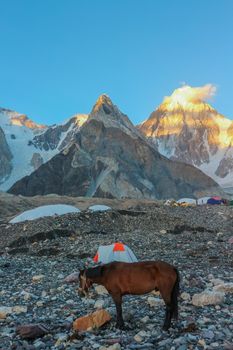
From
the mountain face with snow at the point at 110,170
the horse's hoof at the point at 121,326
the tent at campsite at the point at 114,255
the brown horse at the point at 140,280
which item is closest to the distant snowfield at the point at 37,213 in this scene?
the tent at campsite at the point at 114,255

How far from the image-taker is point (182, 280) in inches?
613

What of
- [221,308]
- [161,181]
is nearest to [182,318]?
[221,308]

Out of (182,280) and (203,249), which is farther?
(203,249)

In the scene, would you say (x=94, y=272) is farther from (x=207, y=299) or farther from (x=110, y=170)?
(x=110, y=170)

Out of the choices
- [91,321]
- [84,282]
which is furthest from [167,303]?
[84,282]

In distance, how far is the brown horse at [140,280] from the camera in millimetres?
10227

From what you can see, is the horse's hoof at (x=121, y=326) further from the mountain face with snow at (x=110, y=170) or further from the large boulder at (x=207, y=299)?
the mountain face with snow at (x=110, y=170)

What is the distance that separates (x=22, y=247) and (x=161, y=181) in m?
154

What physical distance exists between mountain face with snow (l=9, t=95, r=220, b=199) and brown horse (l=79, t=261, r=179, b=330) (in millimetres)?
142857

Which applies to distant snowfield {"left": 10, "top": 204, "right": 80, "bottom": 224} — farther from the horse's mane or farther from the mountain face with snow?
the mountain face with snow

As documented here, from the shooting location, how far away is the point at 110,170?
159250 mm

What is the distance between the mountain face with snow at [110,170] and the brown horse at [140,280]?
469 feet

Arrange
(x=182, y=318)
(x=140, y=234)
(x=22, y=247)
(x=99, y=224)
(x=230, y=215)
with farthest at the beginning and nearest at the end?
(x=230, y=215), (x=99, y=224), (x=140, y=234), (x=22, y=247), (x=182, y=318)

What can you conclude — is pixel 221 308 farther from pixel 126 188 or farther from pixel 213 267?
pixel 126 188
